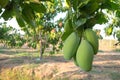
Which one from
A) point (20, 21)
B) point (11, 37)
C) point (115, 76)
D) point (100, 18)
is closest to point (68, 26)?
point (100, 18)

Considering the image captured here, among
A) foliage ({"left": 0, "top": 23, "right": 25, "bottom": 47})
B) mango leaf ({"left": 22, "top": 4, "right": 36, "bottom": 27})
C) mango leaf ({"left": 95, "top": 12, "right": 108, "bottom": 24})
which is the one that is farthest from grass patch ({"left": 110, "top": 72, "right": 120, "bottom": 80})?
mango leaf ({"left": 95, "top": 12, "right": 108, "bottom": 24})

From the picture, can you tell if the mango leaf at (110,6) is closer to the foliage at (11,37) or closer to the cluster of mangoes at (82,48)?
the cluster of mangoes at (82,48)

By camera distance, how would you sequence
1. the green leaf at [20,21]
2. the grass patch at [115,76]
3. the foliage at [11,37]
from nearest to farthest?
the green leaf at [20,21] < the grass patch at [115,76] < the foliage at [11,37]

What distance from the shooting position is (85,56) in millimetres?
1040

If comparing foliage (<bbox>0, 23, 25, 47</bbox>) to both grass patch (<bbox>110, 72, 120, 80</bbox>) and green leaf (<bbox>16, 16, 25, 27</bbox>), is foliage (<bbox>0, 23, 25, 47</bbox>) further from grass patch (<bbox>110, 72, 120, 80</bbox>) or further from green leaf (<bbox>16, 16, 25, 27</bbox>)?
green leaf (<bbox>16, 16, 25, 27</bbox>)

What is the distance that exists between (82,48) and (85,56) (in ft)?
0.10

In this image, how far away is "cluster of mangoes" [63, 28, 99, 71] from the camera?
3.41ft

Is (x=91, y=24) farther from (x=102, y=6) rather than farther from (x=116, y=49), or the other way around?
(x=116, y=49)

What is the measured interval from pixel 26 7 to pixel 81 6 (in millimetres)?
329

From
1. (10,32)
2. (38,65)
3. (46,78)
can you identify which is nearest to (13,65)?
(38,65)

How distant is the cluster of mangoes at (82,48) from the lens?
3.41 feet

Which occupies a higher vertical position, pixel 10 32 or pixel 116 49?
pixel 10 32

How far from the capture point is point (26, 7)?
53.0 inches

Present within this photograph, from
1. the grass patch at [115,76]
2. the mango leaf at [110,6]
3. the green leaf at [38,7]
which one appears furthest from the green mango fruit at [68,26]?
the grass patch at [115,76]
